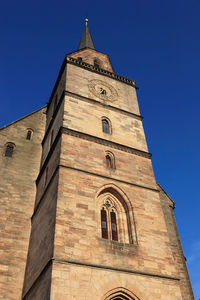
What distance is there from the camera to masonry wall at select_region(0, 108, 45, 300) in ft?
42.8

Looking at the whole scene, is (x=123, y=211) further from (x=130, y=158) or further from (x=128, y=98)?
(x=128, y=98)

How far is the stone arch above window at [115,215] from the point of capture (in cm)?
1224

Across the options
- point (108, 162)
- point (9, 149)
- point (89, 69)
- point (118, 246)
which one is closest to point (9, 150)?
point (9, 149)

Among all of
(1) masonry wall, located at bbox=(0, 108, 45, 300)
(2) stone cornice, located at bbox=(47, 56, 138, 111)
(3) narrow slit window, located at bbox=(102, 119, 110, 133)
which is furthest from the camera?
(2) stone cornice, located at bbox=(47, 56, 138, 111)

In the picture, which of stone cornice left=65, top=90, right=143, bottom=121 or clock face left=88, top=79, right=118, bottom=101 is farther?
clock face left=88, top=79, right=118, bottom=101

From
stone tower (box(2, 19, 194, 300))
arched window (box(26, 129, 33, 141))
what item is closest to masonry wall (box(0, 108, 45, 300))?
arched window (box(26, 129, 33, 141))

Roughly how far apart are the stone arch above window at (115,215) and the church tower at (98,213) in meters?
0.04

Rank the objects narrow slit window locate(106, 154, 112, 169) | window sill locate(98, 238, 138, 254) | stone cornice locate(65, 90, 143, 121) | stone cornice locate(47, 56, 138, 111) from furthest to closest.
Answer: stone cornice locate(47, 56, 138, 111) < stone cornice locate(65, 90, 143, 121) < narrow slit window locate(106, 154, 112, 169) < window sill locate(98, 238, 138, 254)

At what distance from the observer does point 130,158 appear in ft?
50.4

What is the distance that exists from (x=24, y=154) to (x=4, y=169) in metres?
1.64

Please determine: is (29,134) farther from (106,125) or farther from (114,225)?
(114,225)

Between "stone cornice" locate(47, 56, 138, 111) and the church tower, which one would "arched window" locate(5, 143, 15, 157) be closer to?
the church tower

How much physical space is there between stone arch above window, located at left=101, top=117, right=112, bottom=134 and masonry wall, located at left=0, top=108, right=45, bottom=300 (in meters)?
4.19

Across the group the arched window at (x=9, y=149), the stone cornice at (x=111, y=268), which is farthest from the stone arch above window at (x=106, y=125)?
the stone cornice at (x=111, y=268)
